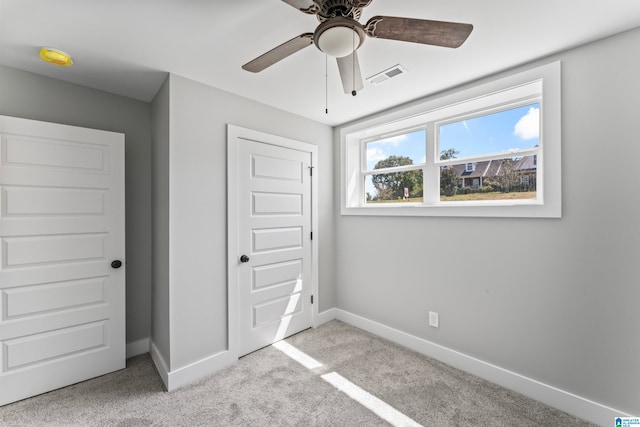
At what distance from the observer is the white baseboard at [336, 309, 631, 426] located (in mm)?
1760

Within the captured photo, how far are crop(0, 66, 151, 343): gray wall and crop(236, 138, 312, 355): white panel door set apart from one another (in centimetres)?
95

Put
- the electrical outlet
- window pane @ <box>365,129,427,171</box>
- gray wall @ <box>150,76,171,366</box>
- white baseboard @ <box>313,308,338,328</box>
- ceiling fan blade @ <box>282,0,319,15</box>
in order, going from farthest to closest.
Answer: white baseboard @ <box>313,308,338,328</box> < window pane @ <box>365,129,427,171</box> < the electrical outlet < gray wall @ <box>150,76,171,366</box> < ceiling fan blade @ <box>282,0,319,15</box>

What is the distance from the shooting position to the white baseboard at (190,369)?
2111 millimetres

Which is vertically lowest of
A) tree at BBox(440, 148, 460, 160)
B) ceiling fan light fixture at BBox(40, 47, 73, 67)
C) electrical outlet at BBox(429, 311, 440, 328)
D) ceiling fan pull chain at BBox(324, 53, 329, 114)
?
electrical outlet at BBox(429, 311, 440, 328)

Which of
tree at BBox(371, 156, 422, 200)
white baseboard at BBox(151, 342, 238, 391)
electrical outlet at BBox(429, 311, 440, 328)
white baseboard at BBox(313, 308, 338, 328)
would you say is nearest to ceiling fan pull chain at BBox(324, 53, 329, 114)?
tree at BBox(371, 156, 422, 200)

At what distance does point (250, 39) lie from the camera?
1.73 m

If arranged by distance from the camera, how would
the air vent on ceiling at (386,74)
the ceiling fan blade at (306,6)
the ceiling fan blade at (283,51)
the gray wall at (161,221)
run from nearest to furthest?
the ceiling fan blade at (306,6)
the ceiling fan blade at (283,51)
the air vent on ceiling at (386,74)
the gray wall at (161,221)

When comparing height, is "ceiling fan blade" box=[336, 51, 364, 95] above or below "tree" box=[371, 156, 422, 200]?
above

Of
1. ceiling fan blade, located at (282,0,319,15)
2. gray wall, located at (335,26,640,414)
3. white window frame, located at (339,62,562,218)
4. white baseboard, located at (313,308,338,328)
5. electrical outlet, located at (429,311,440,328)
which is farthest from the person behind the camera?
white baseboard, located at (313,308,338,328)

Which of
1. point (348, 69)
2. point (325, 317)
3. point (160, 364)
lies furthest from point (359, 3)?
point (325, 317)

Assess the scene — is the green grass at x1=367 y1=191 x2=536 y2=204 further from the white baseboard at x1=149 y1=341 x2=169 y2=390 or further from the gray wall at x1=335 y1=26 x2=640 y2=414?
the white baseboard at x1=149 y1=341 x2=169 y2=390

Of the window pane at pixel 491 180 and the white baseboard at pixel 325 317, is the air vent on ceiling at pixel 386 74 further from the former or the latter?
the white baseboard at pixel 325 317

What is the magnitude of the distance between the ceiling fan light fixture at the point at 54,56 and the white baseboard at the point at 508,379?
3445 millimetres

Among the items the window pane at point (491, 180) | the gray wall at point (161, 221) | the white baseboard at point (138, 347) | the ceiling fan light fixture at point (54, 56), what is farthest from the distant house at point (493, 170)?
the white baseboard at point (138, 347)
